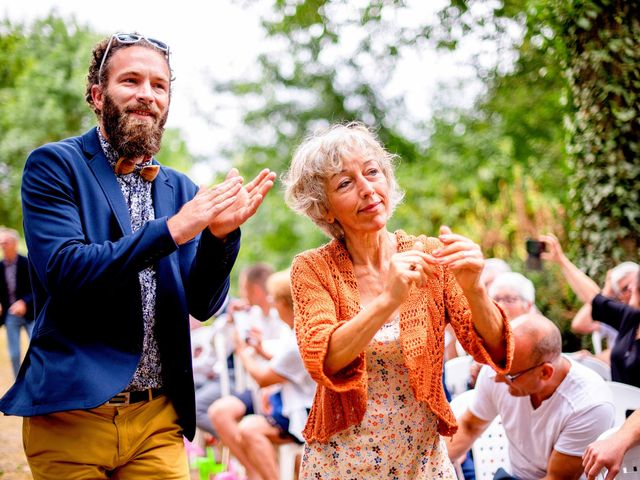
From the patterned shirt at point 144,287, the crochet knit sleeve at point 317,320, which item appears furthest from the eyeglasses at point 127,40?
the crochet knit sleeve at point 317,320

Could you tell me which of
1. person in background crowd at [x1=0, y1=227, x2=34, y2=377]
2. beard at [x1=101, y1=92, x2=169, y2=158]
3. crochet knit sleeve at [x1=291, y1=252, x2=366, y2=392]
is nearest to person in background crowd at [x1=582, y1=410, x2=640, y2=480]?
crochet knit sleeve at [x1=291, y1=252, x2=366, y2=392]

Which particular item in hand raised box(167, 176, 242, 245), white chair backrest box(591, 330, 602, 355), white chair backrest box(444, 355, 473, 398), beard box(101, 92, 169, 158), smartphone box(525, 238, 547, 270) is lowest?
white chair backrest box(444, 355, 473, 398)

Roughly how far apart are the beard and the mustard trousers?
79cm

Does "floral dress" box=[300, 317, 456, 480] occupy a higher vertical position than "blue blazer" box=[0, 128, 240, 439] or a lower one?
lower

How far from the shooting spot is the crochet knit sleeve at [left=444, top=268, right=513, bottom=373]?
221 centimetres

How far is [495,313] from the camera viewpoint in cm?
220

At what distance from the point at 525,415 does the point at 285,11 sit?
6.03 meters

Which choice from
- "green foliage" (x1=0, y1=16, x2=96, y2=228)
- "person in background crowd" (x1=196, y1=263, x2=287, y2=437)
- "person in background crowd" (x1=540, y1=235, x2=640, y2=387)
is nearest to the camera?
"person in background crowd" (x1=540, y1=235, x2=640, y2=387)

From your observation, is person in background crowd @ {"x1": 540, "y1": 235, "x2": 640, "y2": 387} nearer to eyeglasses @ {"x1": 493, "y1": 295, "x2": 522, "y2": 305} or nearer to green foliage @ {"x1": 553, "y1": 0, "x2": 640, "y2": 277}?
eyeglasses @ {"x1": 493, "y1": 295, "x2": 522, "y2": 305}

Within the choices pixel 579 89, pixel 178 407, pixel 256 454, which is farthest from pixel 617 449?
pixel 579 89

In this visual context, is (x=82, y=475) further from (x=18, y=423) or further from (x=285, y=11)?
(x=285, y=11)

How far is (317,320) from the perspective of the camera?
2.18 m

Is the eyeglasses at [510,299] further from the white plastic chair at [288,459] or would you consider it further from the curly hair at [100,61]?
the curly hair at [100,61]

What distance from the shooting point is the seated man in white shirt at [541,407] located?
3.27m
